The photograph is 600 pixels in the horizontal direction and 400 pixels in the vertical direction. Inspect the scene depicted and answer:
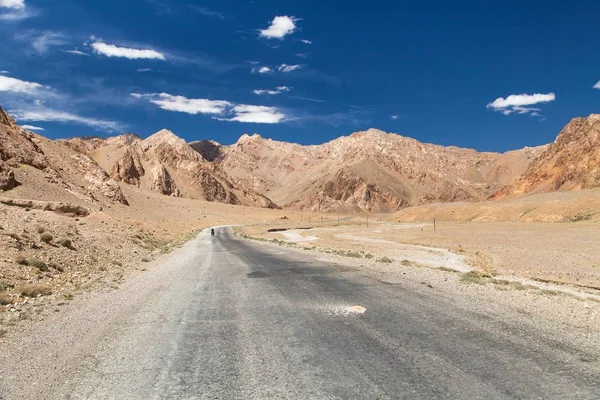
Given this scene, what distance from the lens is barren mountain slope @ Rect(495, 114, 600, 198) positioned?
132625 mm

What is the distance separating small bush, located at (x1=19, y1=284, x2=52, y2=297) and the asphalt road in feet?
12.1

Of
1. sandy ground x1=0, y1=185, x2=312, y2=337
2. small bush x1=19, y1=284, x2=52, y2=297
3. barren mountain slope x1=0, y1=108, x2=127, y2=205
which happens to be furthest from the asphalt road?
barren mountain slope x1=0, y1=108, x2=127, y2=205

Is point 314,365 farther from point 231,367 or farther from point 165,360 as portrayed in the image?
point 165,360

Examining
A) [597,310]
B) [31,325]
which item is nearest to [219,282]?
[31,325]

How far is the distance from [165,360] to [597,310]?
940 cm

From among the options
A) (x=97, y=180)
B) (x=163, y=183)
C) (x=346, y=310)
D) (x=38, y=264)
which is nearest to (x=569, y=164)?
(x=97, y=180)

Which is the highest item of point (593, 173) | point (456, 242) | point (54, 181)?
point (593, 173)

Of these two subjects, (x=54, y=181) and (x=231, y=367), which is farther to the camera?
(x=54, y=181)

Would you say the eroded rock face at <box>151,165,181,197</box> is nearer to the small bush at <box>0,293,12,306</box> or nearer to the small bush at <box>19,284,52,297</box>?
the small bush at <box>19,284,52,297</box>

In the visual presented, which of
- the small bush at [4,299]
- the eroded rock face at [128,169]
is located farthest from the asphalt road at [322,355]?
the eroded rock face at [128,169]

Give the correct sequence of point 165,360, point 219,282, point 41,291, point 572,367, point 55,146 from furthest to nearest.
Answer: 1. point 55,146
2. point 219,282
3. point 41,291
4. point 165,360
5. point 572,367

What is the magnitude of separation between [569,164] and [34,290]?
171083mm

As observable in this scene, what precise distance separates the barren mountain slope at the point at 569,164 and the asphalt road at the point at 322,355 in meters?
138

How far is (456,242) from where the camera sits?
47406mm
